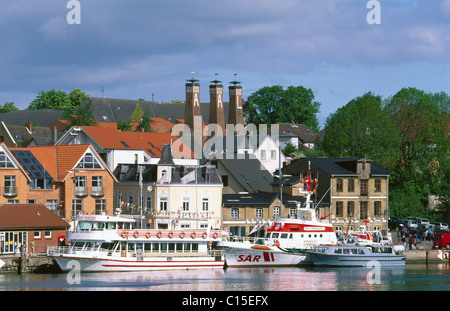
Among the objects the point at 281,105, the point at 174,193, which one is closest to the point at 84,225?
the point at 174,193

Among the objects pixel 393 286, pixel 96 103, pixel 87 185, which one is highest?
pixel 96 103

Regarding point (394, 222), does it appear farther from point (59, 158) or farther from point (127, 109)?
point (127, 109)

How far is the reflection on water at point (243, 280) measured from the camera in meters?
58.7

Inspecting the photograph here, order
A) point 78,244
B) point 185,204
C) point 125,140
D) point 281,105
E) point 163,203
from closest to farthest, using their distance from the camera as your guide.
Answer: point 78,244, point 163,203, point 185,204, point 125,140, point 281,105

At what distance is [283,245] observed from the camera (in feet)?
247

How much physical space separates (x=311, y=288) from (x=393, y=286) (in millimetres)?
6071

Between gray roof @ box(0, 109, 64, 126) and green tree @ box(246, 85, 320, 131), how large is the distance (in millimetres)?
33093

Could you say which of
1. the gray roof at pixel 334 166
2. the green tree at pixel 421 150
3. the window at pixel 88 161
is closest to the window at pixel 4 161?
the window at pixel 88 161

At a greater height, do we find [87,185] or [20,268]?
[87,185]

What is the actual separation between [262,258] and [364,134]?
36.7 metres

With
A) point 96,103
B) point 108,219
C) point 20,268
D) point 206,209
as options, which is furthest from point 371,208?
point 96,103
